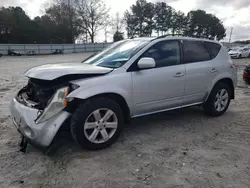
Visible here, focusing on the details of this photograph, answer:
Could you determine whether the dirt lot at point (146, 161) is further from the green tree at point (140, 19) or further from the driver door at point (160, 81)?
the green tree at point (140, 19)

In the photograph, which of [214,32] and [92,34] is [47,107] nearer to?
[92,34]

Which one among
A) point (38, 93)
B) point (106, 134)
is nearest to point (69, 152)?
point (106, 134)

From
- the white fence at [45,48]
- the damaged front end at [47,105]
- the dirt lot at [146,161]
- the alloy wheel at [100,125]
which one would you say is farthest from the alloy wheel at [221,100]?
the white fence at [45,48]

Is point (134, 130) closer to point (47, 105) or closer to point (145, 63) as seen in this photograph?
point (145, 63)

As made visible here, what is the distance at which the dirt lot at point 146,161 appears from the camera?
2.33 m

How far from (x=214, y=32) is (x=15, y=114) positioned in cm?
5944

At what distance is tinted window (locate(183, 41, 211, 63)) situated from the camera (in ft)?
12.7

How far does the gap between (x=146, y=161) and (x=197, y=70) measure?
2.09 metres

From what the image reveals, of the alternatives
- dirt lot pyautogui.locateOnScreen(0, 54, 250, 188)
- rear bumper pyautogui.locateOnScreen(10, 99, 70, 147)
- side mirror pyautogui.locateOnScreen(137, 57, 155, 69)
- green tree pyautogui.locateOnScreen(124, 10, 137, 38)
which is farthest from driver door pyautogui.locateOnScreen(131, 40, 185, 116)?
green tree pyautogui.locateOnScreen(124, 10, 137, 38)

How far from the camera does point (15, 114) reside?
10.0 feet

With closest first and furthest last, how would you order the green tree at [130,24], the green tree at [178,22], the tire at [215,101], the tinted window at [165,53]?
the tinted window at [165,53] < the tire at [215,101] < the green tree at [178,22] < the green tree at [130,24]

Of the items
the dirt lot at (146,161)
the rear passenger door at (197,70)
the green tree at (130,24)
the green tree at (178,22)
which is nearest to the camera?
the dirt lot at (146,161)

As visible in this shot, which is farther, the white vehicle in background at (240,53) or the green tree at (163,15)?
the green tree at (163,15)

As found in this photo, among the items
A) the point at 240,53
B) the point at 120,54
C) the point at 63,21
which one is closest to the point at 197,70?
the point at 120,54
